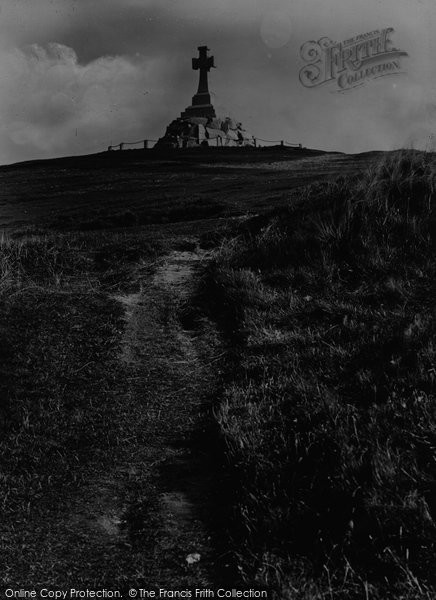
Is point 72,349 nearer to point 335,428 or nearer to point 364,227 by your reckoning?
point 335,428

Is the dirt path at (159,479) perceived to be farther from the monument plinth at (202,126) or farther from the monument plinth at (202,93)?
the monument plinth at (202,93)

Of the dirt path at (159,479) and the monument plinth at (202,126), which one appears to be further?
the monument plinth at (202,126)

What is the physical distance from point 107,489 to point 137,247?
5653mm

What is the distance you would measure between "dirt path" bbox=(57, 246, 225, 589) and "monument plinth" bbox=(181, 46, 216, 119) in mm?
61390

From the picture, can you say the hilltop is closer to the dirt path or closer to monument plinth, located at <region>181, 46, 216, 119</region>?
the dirt path

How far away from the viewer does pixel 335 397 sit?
16.0 ft

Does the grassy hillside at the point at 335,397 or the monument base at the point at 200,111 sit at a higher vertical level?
the monument base at the point at 200,111

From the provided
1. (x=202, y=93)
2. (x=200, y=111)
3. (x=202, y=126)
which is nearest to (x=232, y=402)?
(x=202, y=126)

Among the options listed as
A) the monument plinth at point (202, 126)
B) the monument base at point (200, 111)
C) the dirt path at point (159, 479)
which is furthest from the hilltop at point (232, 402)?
the monument base at point (200, 111)

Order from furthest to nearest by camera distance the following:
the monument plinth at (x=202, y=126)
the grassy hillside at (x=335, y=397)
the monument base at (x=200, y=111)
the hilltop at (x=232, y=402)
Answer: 1. the monument base at (x=200, y=111)
2. the monument plinth at (x=202, y=126)
3. the hilltop at (x=232, y=402)
4. the grassy hillside at (x=335, y=397)

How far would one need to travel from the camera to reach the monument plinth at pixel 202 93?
213 feet

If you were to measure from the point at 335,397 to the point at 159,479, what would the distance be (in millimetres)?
1560

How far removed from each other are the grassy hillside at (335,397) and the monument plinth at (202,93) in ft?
193

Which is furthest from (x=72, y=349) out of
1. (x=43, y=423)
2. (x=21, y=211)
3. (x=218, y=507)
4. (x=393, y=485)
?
(x=21, y=211)
